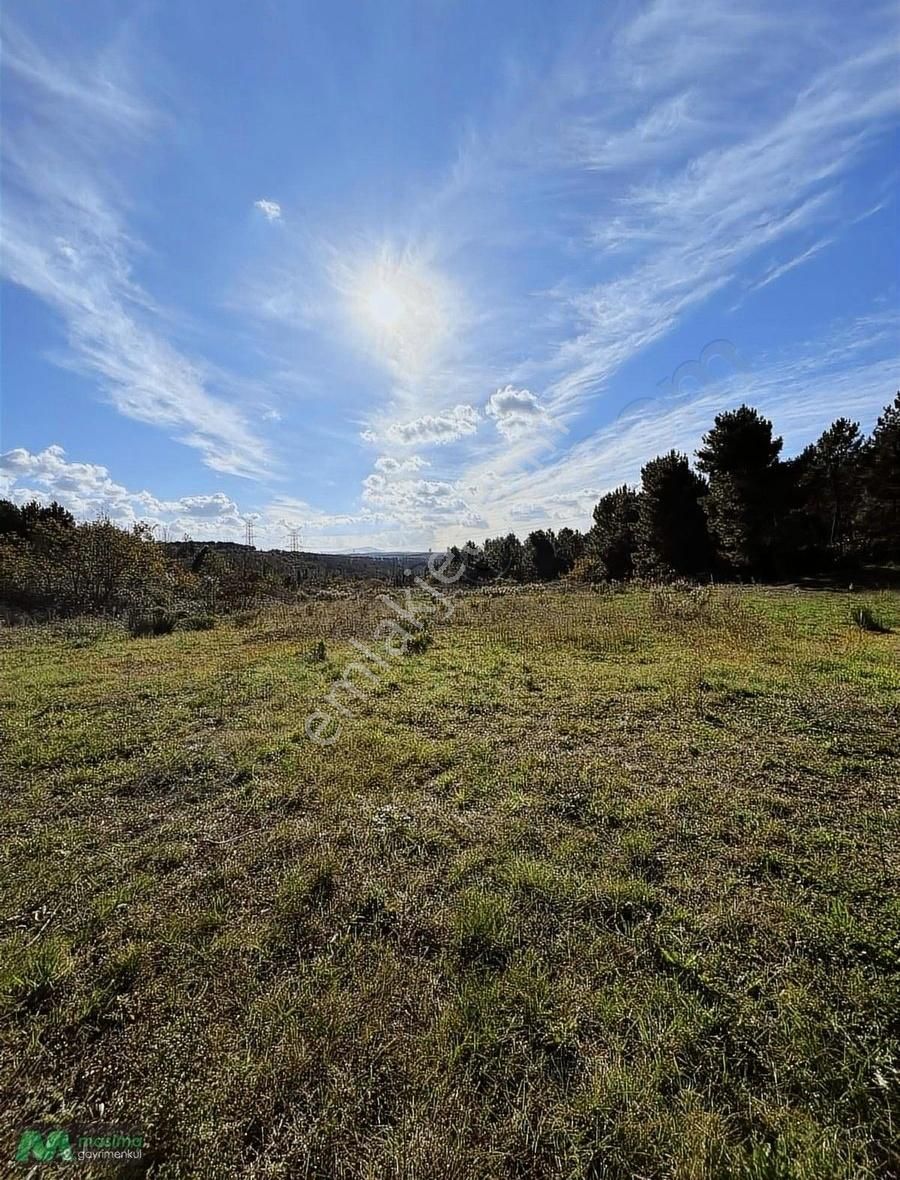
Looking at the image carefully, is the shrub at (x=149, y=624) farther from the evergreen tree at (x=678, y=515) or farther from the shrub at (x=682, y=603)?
the evergreen tree at (x=678, y=515)

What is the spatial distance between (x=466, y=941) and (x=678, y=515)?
2572cm

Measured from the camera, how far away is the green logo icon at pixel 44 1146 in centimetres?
167

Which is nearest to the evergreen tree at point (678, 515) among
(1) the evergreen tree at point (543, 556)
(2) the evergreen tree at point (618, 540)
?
(2) the evergreen tree at point (618, 540)

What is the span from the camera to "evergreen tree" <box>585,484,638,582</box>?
1221 inches

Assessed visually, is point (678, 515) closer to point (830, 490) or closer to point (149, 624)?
point (830, 490)

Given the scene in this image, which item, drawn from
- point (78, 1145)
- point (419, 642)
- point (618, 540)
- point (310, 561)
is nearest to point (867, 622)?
point (419, 642)

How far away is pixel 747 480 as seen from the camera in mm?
18781

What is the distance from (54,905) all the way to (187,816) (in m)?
1.05

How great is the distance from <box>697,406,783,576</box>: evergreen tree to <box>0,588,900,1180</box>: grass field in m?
15.6

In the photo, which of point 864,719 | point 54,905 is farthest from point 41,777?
point 864,719

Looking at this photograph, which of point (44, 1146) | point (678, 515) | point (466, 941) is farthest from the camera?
point (678, 515)

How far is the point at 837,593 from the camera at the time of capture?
14.0 metres

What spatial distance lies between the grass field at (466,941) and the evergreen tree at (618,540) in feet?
86.8

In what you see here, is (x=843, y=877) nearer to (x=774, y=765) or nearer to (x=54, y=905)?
(x=774, y=765)
